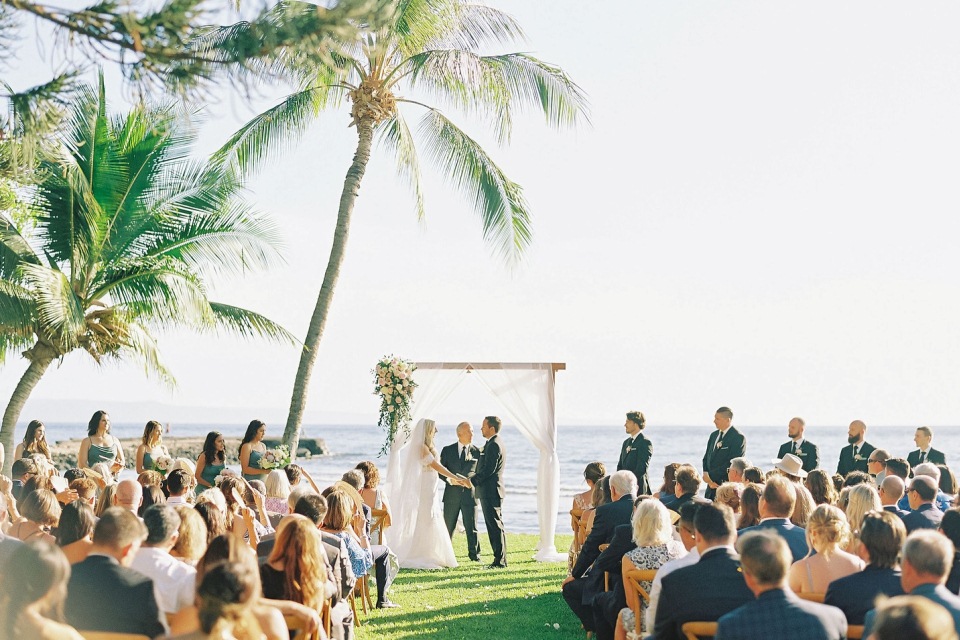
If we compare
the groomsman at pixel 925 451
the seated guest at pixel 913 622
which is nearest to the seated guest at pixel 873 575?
the seated guest at pixel 913 622

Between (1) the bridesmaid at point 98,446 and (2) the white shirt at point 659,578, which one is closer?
(2) the white shirt at point 659,578

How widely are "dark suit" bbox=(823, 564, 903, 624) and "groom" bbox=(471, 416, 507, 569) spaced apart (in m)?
6.69

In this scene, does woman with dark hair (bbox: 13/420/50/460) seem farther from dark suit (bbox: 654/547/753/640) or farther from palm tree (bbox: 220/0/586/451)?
dark suit (bbox: 654/547/753/640)

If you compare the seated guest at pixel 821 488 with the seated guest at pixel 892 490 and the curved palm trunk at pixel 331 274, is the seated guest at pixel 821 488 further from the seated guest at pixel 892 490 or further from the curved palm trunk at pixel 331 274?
the curved palm trunk at pixel 331 274

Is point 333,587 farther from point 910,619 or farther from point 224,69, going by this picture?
point 910,619

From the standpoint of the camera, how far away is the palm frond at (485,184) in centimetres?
1343

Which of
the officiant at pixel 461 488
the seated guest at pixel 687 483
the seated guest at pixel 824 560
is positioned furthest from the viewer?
the officiant at pixel 461 488

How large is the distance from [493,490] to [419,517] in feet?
3.12

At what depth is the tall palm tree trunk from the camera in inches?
482

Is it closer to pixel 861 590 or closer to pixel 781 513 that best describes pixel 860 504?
pixel 781 513

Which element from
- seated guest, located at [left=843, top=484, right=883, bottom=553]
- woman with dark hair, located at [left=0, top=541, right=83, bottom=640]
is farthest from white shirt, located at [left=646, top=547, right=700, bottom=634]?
woman with dark hair, located at [left=0, top=541, right=83, bottom=640]

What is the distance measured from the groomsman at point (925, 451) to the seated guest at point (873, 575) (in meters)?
6.64

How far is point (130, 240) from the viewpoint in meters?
12.7

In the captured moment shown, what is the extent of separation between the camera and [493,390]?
1216cm
